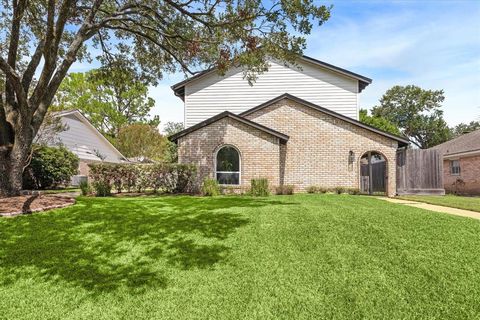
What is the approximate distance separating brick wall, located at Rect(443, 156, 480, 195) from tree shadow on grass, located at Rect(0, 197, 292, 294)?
65.9 feet

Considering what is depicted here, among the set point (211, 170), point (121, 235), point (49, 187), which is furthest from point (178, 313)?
point (49, 187)

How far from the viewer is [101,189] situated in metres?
13.6

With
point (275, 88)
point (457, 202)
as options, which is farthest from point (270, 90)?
point (457, 202)

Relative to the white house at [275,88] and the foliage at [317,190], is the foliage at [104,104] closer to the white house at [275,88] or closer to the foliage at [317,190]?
the white house at [275,88]

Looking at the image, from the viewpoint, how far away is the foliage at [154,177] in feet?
47.0

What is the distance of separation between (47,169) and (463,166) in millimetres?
27985

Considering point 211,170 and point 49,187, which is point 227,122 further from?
point 49,187

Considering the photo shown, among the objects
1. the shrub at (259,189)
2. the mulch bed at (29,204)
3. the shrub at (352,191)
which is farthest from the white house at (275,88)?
the mulch bed at (29,204)

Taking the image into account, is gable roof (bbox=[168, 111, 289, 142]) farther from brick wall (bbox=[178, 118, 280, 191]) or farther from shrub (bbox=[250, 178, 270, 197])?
shrub (bbox=[250, 178, 270, 197])

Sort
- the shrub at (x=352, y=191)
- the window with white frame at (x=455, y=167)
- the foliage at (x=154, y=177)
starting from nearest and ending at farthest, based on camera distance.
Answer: the foliage at (x=154, y=177) < the shrub at (x=352, y=191) < the window with white frame at (x=455, y=167)

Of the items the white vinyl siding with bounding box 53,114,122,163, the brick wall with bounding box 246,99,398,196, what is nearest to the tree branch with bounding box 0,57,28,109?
the brick wall with bounding box 246,99,398,196

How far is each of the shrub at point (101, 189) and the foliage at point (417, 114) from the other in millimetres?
50972

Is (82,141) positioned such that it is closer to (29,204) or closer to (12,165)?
(12,165)

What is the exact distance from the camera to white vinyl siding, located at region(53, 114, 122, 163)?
88.3ft
